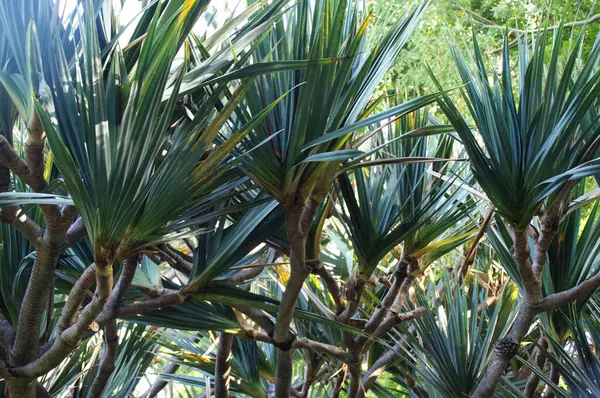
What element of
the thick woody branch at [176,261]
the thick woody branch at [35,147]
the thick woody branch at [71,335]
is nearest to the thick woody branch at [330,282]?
the thick woody branch at [176,261]

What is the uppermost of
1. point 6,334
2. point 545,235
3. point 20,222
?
point 545,235

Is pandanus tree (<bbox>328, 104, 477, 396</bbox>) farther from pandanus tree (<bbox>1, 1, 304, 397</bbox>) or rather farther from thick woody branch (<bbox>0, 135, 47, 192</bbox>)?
thick woody branch (<bbox>0, 135, 47, 192</bbox>)

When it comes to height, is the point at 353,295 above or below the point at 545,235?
below

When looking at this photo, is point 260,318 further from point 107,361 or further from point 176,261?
point 107,361

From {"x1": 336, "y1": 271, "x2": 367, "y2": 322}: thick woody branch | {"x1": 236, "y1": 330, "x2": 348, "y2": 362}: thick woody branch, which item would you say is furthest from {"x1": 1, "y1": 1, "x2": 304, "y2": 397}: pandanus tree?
{"x1": 336, "y1": 271, "x2": 367, "y2": 322}: thick woody branch

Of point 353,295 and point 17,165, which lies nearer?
point 17,165

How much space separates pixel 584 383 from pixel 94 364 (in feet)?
3.93

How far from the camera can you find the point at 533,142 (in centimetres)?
119

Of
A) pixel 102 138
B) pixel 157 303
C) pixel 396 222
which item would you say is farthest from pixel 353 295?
pixel 102 138

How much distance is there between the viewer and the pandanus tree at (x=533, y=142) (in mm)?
1138

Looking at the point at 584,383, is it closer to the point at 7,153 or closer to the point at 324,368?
the point at 324,368

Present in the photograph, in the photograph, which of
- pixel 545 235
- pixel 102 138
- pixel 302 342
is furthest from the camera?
pixel 302 342

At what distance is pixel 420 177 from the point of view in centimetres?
149

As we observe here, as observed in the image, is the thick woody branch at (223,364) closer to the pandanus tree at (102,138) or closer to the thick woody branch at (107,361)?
the thick woody branch at (107,361)
